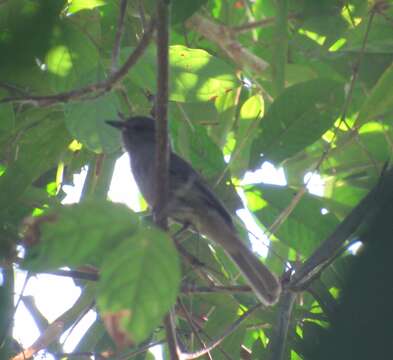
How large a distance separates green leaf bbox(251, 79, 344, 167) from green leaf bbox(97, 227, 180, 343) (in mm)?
2393

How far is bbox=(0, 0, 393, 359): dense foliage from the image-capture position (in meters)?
3.53

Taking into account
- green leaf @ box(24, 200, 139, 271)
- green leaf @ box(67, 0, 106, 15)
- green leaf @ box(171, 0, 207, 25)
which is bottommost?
green leaf @ box(24, 200, 139, 271)

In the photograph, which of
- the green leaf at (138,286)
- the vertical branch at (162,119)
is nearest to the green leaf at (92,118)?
the vertical branch at (162,119)

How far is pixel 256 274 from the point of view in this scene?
12.8 ft

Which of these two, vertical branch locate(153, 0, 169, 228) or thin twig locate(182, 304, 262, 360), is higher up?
vertical branch locate(153, 0, 169, 228)

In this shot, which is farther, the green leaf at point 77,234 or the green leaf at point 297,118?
the green leaf at point 297,118

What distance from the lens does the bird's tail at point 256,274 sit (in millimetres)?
3625

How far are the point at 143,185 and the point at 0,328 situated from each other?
5.33 ft

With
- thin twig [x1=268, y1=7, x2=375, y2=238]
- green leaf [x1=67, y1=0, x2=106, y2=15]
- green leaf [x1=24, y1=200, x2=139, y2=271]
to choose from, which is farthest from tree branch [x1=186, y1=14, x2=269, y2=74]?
green leaf [x1=24, y1=200, x2=139, y2=271]

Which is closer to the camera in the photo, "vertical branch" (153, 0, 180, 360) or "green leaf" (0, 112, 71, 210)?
"vertical branch" (153, 0, 180, 360)

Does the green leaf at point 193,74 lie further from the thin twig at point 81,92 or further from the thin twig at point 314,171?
the thin twig at point 314,171

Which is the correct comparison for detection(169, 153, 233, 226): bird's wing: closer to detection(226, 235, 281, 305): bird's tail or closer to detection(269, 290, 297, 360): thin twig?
detection(226, 235, 281, 305): bird's tail

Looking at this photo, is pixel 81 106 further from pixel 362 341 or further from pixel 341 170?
pixel 362 341

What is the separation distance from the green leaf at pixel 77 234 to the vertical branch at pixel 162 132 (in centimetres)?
92
